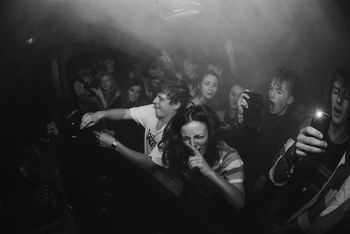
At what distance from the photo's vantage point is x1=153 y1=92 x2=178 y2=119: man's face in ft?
11.5

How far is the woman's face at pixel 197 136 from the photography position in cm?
309

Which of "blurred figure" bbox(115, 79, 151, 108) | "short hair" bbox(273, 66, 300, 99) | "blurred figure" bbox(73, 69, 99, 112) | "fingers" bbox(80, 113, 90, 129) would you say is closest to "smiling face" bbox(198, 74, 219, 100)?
"short hair" bbox(273, 66, 300, 99)

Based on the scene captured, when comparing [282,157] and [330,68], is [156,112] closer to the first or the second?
[282,157]

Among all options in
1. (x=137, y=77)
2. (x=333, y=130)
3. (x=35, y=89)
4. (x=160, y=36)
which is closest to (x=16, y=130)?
(x=35, y=89)

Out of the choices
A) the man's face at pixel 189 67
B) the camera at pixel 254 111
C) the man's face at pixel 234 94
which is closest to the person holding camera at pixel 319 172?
the camera at pixel 254 111

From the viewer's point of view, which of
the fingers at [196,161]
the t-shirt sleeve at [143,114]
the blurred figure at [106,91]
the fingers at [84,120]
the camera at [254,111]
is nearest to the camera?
the camera at [254,111]

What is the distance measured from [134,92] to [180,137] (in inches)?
37.0

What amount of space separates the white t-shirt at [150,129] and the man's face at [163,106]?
2.6 inches

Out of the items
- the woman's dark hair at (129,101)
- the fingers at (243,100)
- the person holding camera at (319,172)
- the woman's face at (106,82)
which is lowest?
the person holding camera at (319,172)

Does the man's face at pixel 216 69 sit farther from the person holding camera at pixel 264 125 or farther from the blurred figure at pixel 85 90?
the blurred figure at pixel 85 90

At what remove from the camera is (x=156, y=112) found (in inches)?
143

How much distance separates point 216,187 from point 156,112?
3.98 feet

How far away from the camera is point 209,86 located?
323 cm

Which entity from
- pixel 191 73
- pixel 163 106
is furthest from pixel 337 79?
pixel 163 106
